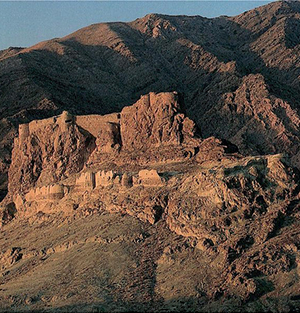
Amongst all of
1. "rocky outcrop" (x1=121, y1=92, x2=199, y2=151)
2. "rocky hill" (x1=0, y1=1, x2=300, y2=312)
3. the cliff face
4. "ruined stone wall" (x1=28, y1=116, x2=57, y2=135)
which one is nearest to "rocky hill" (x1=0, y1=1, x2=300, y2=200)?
"rocky hill" (x1=0, y1=1, x2=300, y2=312)

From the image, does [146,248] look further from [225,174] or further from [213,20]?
[213,20]

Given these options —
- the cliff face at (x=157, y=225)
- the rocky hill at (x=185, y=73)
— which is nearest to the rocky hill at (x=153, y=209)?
the cliff face at (x=157, y=225)

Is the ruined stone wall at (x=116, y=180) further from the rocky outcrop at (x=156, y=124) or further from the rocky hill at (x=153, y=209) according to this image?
the rocky outcrop at (x=156, y=124)

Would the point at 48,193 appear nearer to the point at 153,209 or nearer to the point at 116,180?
the point at 116,180

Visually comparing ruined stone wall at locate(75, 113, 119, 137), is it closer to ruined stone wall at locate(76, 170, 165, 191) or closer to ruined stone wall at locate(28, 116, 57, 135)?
ruined stone wall at locate(28, 116, 57, 135)

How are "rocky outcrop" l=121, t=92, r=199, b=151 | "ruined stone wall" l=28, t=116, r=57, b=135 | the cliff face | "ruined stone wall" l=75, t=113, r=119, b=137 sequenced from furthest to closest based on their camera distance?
"ruined stone wall" l=28, t=116, r=57, b=135 < "ruined stone wall" l=75, t=113, r=119, b=137 < "rocky outcrop" l=121, t=92, r=199, b=151 < the cliff face

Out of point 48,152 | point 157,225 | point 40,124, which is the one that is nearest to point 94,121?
point 48,152
